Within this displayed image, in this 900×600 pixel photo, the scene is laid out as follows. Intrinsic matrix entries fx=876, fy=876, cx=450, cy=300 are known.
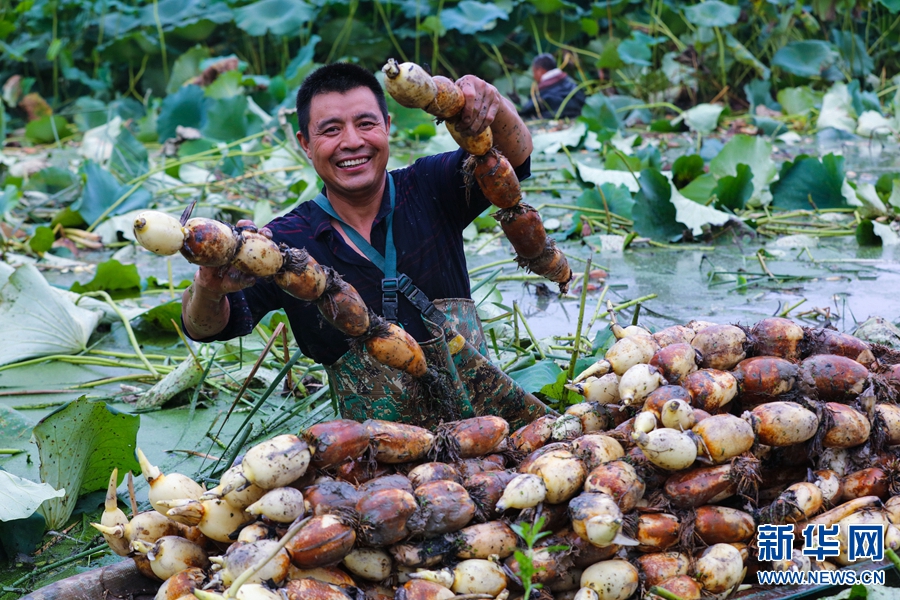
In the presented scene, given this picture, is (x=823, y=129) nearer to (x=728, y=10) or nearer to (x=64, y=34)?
(x=728, y=10)

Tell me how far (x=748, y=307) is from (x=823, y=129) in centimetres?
373

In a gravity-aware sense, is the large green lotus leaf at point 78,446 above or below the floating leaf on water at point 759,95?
above

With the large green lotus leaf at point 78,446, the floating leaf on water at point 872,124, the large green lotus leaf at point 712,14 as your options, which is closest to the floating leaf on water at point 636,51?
the large green lotus leaf at point 712,14

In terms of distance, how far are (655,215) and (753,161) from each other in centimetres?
82

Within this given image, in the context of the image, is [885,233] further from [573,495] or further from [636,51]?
[636,51]

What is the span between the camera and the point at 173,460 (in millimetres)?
2736

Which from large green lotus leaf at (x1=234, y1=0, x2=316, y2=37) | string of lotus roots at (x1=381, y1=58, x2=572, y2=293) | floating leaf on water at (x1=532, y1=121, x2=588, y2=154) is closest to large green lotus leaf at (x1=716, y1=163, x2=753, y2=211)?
floating leaf on water at (x1=532, y1=121, x2=588, y2=154)

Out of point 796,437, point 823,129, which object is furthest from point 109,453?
point 823,129

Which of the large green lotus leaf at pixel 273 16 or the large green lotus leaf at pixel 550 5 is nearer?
the large green lotus leaf at pixel 273 16

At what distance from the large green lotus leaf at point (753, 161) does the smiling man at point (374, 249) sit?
9.93ft

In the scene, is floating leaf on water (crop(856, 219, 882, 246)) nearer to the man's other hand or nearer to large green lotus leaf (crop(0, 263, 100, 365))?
the man's other hand

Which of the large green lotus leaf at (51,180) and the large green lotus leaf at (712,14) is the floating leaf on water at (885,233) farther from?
the large green lotus leaf at (51,180)

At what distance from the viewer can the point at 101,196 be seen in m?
5.45

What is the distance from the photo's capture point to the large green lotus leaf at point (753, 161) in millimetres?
5012
